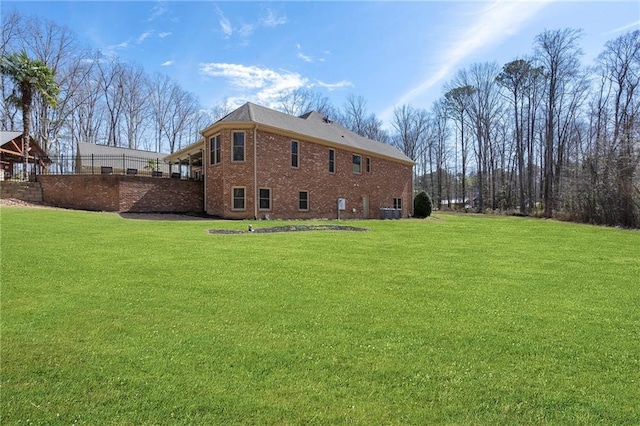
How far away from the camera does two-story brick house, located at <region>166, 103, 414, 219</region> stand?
18.6 metres

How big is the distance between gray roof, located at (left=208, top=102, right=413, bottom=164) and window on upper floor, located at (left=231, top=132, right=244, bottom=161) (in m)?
0.78

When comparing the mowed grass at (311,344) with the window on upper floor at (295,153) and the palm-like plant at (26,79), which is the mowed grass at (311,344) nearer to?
the window on upper floor at (295,153)

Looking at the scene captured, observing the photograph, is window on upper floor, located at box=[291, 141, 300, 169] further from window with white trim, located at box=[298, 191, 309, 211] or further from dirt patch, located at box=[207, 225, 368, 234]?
dirt patch, located at box=[207, 225, 368, 234]

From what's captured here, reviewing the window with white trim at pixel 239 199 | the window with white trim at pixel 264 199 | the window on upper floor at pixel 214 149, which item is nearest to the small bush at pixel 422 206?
the window with white trim at pixel 264 199

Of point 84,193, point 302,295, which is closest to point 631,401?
point 302,295

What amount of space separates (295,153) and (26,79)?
59.0 ft

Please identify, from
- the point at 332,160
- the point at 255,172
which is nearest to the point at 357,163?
the point at 332,160

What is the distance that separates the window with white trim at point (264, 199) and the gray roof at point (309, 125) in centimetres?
367

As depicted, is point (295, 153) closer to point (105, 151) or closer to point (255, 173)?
point (255, 173)

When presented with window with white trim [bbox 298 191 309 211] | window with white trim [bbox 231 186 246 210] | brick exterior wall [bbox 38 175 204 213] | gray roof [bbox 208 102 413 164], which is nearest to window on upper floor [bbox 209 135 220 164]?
gray roof [bbox 208 102 413 164]

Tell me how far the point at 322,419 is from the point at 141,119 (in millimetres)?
47772

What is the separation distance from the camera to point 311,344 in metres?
3.29

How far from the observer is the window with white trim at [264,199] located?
19.0 meters

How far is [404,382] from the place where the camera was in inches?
Answer: 106
